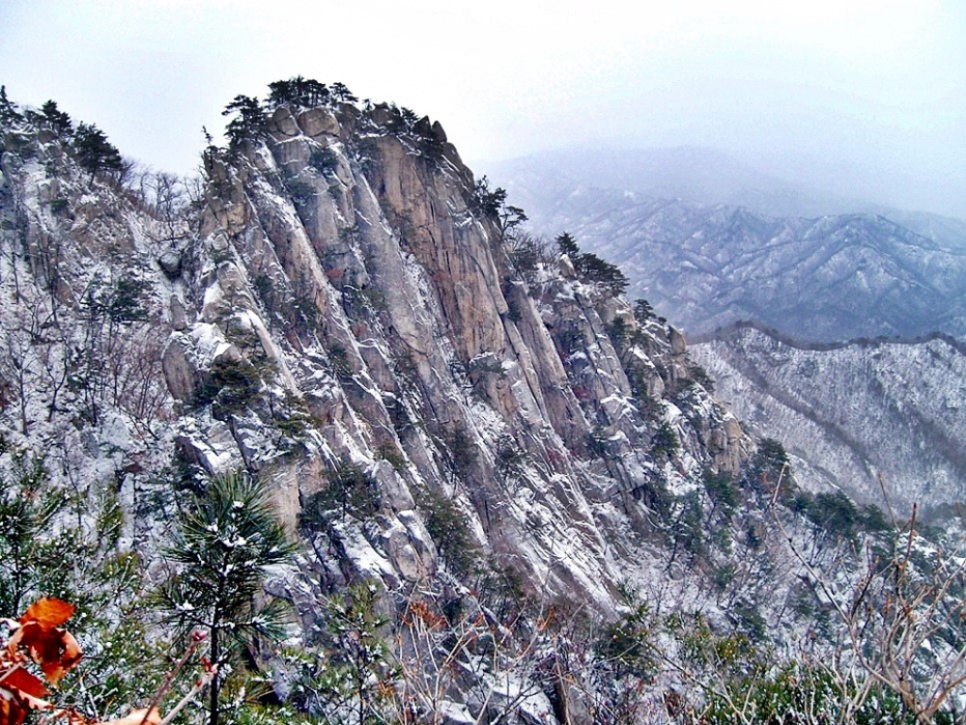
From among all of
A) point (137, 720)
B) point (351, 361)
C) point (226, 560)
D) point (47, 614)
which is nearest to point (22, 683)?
point (47, 614)

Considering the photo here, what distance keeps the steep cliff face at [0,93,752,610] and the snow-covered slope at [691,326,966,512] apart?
55.8m

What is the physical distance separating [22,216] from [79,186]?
3790mm

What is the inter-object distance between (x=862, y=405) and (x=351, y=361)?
353ft

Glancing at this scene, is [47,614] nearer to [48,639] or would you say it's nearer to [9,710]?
[48,639]

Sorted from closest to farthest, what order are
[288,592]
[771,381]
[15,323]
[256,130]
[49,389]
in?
[288,592]
[49,389]
[15,323]
[256,130]
[771,381]

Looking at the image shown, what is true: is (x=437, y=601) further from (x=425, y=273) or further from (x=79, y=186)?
(x=79, y=186)

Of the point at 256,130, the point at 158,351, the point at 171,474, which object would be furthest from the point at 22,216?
the point at 171,474

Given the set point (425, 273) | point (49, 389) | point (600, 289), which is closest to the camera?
point (49, 389)

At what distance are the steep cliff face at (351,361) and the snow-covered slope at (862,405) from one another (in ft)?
183

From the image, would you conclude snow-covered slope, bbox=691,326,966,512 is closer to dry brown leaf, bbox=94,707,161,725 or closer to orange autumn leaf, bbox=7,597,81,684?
dry brown leaf, bbox=94,707,161,725

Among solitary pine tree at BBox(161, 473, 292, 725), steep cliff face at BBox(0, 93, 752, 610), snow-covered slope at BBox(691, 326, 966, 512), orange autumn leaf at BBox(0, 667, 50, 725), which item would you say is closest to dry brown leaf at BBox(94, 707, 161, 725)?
orange autumn leaf at BBox(0, 667, 50, 725)

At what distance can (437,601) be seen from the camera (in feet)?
85.5

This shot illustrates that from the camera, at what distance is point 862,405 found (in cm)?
10669

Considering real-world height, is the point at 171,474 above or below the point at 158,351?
below
